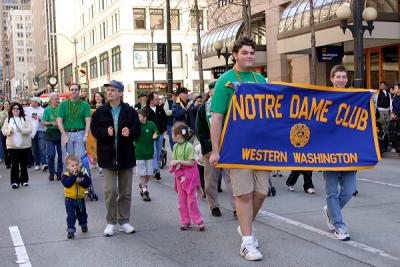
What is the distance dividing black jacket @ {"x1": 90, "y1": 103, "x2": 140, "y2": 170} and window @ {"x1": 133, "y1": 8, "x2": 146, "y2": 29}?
52.6 metres

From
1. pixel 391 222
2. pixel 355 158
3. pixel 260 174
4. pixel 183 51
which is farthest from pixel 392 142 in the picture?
pixel 183 51

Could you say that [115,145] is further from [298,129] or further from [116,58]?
[116,58]

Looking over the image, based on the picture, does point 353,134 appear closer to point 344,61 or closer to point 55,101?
point 55,101

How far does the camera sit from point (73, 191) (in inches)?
267

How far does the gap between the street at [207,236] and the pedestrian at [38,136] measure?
4.64 m

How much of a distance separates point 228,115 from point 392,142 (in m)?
10.4

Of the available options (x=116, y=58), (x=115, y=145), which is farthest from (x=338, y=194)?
(x=116, y=58)

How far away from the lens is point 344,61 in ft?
90.2

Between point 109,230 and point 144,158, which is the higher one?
point 144,158

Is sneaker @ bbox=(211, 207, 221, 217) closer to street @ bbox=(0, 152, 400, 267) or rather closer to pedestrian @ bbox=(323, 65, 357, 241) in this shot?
street @ bbox=(0, 152, 400, 267)

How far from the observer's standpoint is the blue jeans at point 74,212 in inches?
264

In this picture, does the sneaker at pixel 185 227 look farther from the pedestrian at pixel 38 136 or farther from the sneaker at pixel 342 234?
the pedestrian at pixel 38 136

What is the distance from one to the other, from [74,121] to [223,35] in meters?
25.4

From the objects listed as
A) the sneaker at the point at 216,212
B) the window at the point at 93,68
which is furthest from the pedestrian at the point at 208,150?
the window at the point at 93,68
